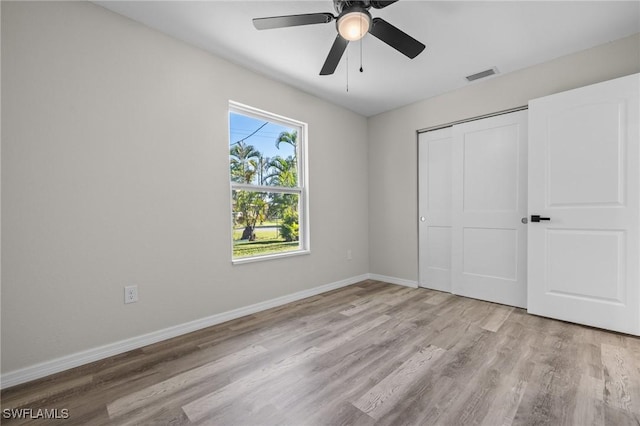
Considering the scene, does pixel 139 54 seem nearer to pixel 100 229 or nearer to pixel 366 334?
pixel 100 229

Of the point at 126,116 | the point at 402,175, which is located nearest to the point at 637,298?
the point at 402,175

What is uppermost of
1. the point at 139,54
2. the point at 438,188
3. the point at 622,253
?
the point at 139,54

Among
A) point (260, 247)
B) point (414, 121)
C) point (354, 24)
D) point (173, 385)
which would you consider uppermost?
point (414, 121)

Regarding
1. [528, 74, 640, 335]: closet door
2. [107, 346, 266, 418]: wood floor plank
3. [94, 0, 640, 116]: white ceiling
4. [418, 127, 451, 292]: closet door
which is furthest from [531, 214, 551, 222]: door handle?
[107, 346, 266, 418]: wood floor plank

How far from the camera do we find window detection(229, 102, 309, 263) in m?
2.88

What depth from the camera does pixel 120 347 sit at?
2068 mm

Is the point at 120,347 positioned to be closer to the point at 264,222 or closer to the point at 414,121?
the point at 264,222

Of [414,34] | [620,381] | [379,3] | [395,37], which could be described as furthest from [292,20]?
[620,381]

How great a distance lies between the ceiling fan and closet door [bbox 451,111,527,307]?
5.90ft

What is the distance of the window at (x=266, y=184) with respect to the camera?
2.88 metres

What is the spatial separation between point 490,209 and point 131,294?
11.9ft

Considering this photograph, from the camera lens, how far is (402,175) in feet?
12.9

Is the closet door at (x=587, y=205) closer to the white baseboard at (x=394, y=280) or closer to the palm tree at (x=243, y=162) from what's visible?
the white baseboard at (x=394, y=280)

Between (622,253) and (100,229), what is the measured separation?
4128 millimetres
